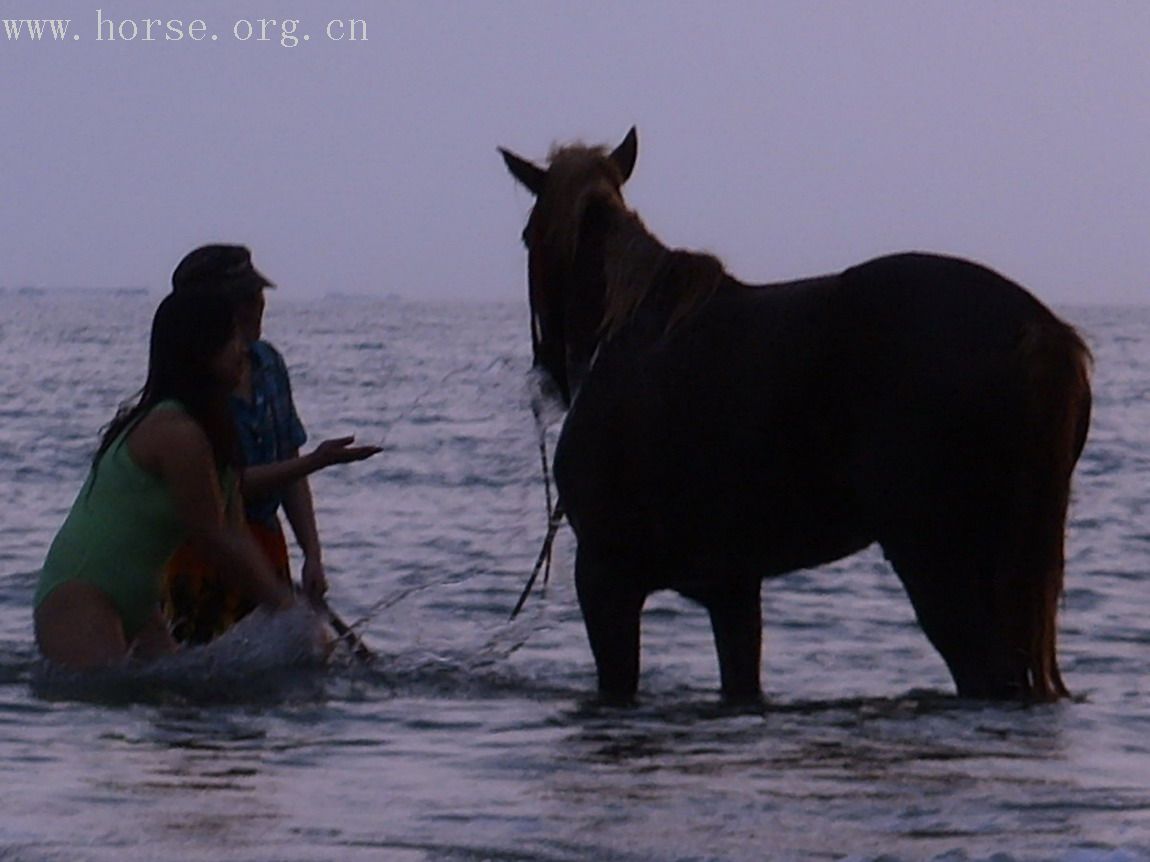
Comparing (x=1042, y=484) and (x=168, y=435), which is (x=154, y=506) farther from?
(x=1042, y=484)

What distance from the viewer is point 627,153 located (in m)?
6.53

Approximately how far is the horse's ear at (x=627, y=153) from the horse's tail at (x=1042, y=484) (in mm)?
1809

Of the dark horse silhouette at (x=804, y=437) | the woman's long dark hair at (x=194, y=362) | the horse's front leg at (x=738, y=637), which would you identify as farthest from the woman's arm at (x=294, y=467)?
the horse's front leg at (x=738, y=637)

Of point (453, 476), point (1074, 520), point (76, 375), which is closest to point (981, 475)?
point (1074, 520)

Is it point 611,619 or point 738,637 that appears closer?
point 611,619

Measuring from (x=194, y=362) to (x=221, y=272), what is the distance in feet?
1.39

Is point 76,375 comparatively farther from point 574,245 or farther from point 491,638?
point 574,245

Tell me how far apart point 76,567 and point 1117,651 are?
3898 mm

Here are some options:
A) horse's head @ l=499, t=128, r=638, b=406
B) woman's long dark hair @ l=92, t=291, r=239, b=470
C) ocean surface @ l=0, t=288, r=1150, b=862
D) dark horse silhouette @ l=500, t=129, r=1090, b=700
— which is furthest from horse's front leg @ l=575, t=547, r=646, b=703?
woman's long dark hair @ l=92, t=291, r=239, b=470

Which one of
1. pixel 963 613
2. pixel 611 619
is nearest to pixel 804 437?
pixel 963 613

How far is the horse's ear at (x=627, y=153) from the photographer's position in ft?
21.3

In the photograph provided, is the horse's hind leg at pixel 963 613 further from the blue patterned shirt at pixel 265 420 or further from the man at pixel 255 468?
the blue patterned shirt at pixel 265 420

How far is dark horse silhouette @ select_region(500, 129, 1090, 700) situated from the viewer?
5145mm

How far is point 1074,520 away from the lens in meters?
12.5
